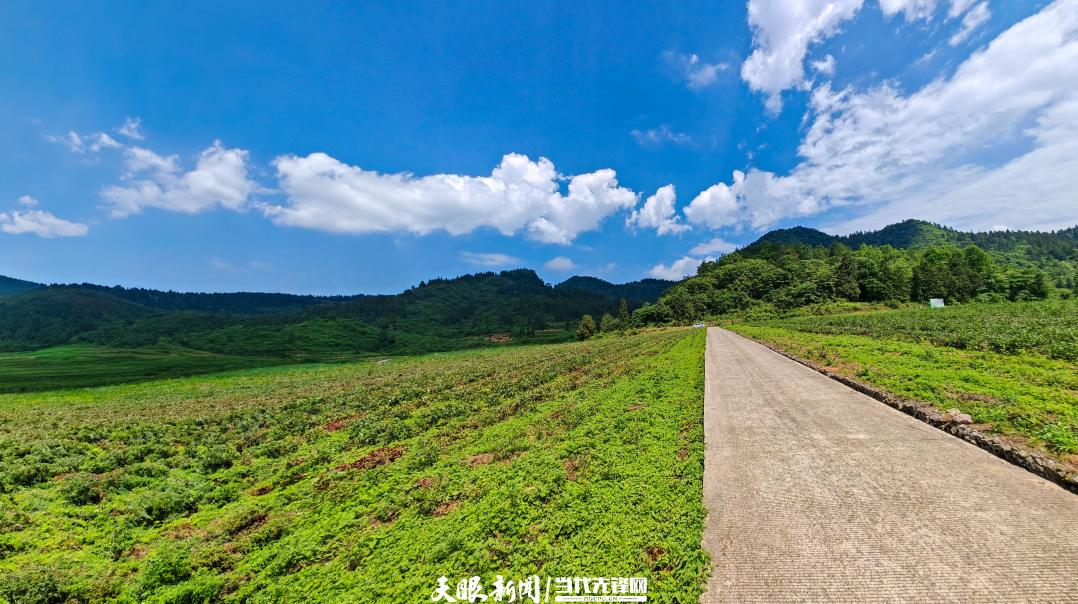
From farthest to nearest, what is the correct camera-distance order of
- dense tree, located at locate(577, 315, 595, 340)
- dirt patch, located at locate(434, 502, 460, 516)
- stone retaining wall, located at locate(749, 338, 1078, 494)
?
1. dense tree, located at locate(577, 315, 595, 340)
2. dirt patch, located at locate(434, 502, 460, 516)
3. stone retaining wall, located at locate(749, 338, 1078, 494)

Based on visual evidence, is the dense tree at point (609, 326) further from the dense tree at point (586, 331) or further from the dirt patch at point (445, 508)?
the dirt patch at point (445, 508)

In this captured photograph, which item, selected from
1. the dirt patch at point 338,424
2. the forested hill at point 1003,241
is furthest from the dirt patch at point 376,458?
the forested hill at point 1003,241

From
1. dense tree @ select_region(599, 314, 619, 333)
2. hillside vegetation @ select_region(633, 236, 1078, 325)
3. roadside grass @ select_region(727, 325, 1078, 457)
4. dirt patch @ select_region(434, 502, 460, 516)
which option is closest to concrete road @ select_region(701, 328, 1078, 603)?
roadside grass @ select_region(727, 325, 1078, 457)

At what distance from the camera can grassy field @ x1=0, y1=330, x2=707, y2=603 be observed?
5.12m

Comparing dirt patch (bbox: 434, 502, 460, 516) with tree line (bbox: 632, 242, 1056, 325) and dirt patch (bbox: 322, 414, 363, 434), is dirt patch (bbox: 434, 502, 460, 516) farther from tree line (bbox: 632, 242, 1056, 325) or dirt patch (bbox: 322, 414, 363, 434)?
tree line (bbox: 632, 242, 1056, 325)

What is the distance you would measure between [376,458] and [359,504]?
2.94 m

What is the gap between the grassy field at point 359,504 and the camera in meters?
5.12

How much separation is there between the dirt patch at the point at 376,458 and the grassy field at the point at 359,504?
82mm

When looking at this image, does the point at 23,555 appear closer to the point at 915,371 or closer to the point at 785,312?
the point at 915,371

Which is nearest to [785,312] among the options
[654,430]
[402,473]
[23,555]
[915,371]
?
[915,371]

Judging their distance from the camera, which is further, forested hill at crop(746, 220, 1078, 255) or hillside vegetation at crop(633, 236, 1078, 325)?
forested hill at crop(746, 220, 1078, 255)

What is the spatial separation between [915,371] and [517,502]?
1592 centimetres

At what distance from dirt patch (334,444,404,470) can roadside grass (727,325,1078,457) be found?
14.7 metres

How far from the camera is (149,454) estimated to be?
11.7 m
